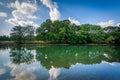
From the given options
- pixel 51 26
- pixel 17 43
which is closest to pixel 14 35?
pixel 17 43

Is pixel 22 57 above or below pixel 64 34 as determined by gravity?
below

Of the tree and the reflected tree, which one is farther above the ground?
the tree

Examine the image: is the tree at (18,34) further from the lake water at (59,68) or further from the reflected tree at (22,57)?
the lake water at (59,68)

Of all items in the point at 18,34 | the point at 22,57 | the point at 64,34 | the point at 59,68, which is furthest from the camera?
the point at 18,34

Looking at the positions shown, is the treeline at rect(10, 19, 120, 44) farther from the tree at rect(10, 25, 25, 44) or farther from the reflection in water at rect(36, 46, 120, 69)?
the reflection in water at rect(36, 46, 120, 69)

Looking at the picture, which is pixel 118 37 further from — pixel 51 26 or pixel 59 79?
pixel 59 79

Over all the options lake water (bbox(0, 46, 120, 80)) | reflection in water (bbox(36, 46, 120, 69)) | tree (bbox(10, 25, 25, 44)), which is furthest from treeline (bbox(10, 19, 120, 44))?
lake water (bbox(0, 46, 120, 80))

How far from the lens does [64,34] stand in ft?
117

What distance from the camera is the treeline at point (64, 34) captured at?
35594 millimetres

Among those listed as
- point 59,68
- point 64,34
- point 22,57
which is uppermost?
point 64,34

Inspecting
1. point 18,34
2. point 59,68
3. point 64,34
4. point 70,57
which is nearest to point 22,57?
point 70,57

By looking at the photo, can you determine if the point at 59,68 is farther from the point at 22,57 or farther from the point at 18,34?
the point at 18,34

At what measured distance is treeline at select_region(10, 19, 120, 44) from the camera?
117ft

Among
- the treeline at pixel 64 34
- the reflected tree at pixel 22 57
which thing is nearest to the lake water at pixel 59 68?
the reflected tree at pixel 22 57
